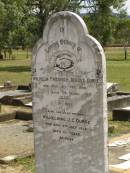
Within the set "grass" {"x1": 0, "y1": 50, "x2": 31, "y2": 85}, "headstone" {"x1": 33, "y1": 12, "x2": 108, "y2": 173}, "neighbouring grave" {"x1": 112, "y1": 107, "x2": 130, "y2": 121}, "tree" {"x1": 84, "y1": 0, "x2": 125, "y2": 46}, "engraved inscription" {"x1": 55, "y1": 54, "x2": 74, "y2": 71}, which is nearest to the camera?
"headstone" {"x1": 33, "y1": 12, "x2": 108, "y2": 173}

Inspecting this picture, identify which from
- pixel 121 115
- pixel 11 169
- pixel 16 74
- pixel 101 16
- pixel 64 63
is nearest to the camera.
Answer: pixel 64 63

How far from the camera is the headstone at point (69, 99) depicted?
523cm

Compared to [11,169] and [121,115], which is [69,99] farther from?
[121,115]

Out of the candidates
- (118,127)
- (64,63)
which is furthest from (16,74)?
(64,63)

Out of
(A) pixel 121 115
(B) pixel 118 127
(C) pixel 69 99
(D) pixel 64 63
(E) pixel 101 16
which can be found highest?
(E) pixel 101 16

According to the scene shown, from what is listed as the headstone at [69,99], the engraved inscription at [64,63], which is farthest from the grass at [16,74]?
the engraved inscription at [64,63]

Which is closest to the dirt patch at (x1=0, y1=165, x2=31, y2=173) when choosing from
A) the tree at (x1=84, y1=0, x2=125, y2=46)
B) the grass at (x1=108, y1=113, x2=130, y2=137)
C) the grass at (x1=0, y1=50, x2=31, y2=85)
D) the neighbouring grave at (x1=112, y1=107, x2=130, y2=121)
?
the grass at (x1=108, y1=113, x2=130, y2=137)

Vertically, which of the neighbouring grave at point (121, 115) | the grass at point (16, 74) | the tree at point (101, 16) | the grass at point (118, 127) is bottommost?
the grass at point (118, 127)

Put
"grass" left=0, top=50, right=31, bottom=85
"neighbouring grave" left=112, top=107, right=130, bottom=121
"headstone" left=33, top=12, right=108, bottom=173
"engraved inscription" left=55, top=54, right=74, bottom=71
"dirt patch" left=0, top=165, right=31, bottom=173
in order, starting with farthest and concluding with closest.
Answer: "grass" left=0, top=50, right=31, bottom=85
"neighbouring grave" left=112, top=107, right=130, bottom=121
"dirt patch" left=0, top=165, right=31, bottom=173
"engraved inscription" left=55, top=54, right=74, bottom=71
"headstone" left=33, top=12, right=108, bottom=173

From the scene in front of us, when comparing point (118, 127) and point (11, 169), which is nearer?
point (11, 169)

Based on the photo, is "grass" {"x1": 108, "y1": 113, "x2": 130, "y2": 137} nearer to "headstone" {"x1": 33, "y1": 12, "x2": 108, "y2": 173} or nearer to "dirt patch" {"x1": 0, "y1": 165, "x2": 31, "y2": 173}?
"dirt patch" {"x1": 0, "y1": 165, "x2": 31, "y2": 173}

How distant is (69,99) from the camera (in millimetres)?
5438

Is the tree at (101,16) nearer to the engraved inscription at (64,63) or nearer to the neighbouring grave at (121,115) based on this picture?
the neighbouring grave at (121,115)

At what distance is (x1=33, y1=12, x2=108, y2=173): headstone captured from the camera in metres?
5.23
